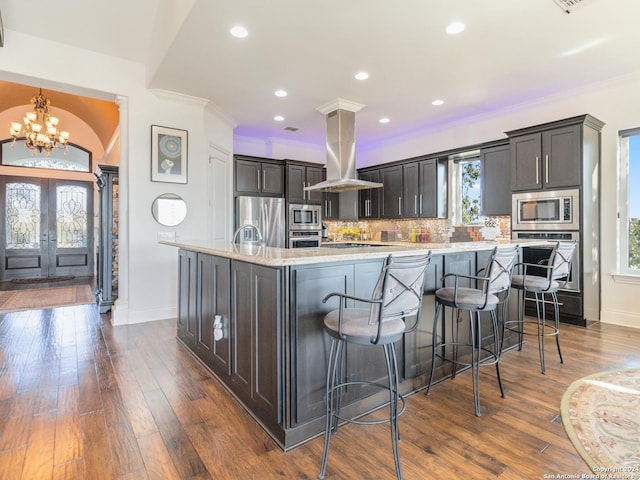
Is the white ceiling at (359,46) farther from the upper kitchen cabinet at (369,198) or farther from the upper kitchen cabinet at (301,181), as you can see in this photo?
the upper kitchen cabinet at (369,198)

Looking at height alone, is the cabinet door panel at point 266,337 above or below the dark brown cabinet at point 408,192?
below

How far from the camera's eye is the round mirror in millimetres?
4488

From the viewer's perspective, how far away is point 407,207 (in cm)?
633

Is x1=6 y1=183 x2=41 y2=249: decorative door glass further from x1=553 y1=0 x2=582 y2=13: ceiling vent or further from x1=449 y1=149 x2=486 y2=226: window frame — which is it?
x1=553 y1=0 x2=582 y2=13: ceiling vent

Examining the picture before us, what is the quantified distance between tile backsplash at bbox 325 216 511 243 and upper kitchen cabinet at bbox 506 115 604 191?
0.79 m

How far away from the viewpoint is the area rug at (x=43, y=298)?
201 inches

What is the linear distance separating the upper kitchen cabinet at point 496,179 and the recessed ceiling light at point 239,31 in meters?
3.83

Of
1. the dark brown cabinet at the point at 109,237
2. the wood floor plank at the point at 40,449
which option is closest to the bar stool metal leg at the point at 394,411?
the wood floor plank at the point at 40,449

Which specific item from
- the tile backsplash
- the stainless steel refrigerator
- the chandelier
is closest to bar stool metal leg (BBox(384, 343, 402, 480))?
the tile backsplash

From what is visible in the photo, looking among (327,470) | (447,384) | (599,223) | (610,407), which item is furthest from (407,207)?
(327,470)

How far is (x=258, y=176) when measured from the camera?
6.14m

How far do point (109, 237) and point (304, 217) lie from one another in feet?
10.5

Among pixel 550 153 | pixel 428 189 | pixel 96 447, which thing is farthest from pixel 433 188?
pixel 96 447

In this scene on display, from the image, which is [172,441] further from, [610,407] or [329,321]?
[610,407]
